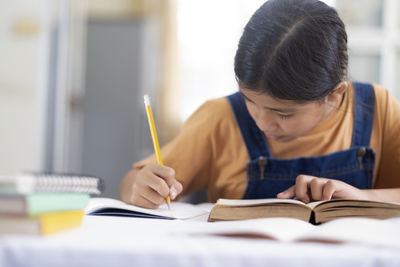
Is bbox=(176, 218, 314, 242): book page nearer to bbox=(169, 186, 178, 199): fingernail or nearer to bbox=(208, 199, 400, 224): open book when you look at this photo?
bbox=(208, 199, 400, 224): open book

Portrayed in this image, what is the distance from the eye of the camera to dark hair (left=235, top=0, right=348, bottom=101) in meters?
0.84

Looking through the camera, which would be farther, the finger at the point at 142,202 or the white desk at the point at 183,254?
the finger at the point at 142,202

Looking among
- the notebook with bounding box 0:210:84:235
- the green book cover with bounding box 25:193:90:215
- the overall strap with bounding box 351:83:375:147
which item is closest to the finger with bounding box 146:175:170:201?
the green book cover with bounding box 25:193:90:215

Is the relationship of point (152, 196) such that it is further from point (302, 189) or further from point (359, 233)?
point (359, 233)

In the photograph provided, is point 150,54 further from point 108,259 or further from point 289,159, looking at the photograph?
point 108,259

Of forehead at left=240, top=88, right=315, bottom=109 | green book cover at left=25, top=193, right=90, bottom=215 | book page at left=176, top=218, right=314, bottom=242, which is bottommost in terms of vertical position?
book page at left=176, top=218, right=314, bottom=242

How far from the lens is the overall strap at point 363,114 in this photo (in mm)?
1066

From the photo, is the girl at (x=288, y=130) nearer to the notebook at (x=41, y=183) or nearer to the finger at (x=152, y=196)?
the finger at (x=152, y=196)

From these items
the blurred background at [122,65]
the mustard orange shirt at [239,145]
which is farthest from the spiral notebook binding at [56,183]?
the blurred background at [122,65]

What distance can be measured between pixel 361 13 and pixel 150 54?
1463mm

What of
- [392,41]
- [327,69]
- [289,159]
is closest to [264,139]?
[289,159]

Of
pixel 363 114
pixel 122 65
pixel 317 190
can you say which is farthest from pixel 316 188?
pixel 122 65

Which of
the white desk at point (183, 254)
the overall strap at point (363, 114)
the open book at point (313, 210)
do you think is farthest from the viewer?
the overall strap at point (363, 114)

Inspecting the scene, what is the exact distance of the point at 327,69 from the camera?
88cm
